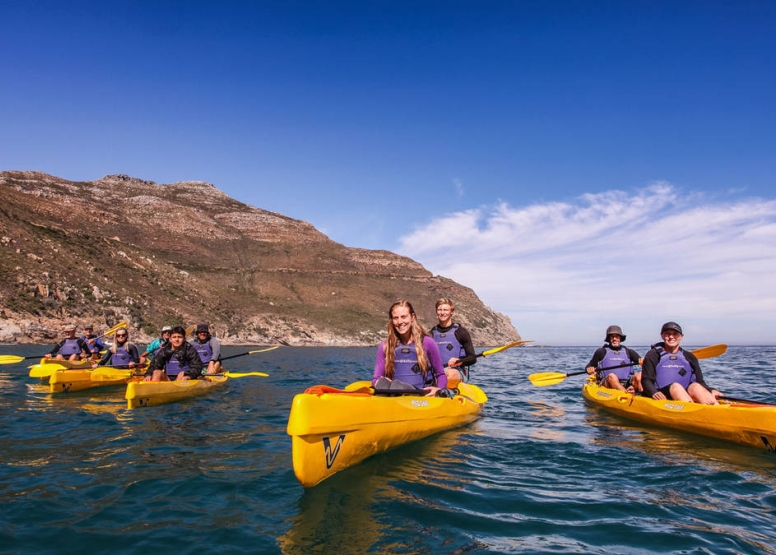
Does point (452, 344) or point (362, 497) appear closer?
point (362, 497)

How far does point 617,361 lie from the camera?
1169 centimetres

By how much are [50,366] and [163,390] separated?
16.9ft

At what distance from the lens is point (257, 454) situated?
6.25 metres

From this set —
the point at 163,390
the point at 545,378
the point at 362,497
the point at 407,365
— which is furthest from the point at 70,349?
the point at 362,497

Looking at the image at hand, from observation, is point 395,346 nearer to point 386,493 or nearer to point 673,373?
point 386,493

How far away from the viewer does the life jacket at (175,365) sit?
12109mm

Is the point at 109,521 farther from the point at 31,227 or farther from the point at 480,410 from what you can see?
the point at 31,227

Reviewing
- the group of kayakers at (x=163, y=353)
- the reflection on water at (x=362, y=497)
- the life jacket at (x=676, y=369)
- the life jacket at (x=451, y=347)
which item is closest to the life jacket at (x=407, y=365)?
the reflection on water at (x=362, y=497)

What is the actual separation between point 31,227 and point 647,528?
209 ft

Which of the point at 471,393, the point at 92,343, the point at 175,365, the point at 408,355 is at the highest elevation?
the point at 408,355

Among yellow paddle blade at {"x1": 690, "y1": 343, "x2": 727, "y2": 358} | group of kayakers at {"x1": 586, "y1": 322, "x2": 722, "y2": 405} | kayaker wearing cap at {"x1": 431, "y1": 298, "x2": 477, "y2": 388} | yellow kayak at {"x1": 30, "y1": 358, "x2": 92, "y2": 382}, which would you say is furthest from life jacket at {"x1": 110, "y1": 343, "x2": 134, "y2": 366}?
yellow paddle blade at {"x1": 690, "y1": 343, "x2": 727, "y2": 358}

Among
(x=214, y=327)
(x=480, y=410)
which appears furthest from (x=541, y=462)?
(x=214, y=327)

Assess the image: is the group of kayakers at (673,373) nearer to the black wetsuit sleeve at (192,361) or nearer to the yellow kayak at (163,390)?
the yellow kayak at (163,390)

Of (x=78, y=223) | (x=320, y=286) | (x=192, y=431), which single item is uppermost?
(x=78, y=223)
